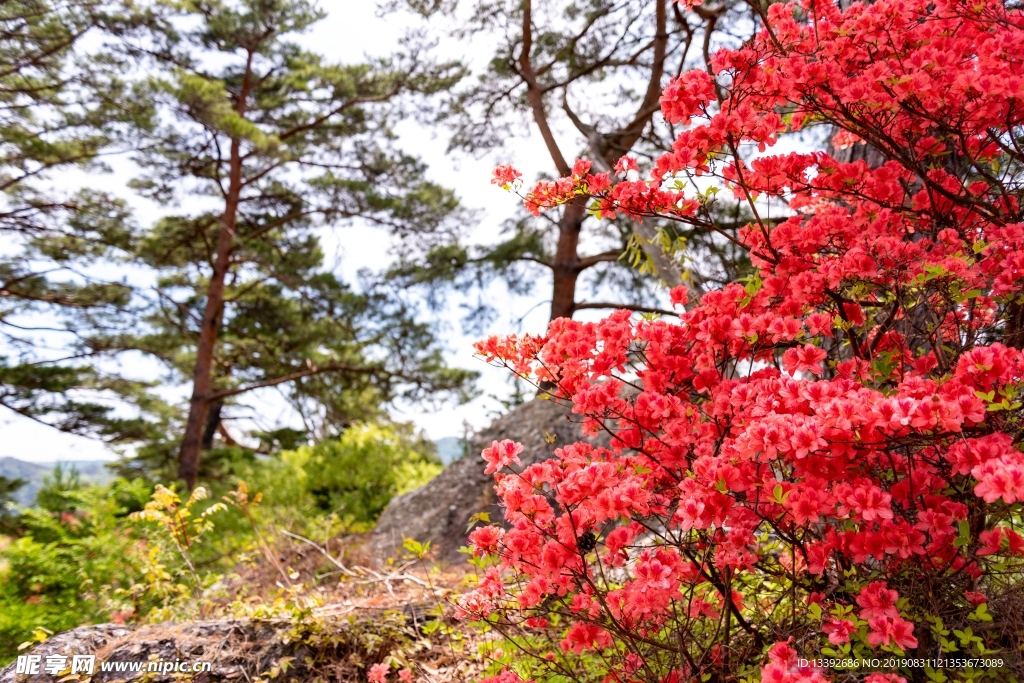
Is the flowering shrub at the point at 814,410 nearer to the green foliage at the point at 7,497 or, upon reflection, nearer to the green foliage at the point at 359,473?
the green foliage at the point at 359,473

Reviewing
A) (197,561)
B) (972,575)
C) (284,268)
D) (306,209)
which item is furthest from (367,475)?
(972,575)

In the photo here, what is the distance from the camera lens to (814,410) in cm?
167

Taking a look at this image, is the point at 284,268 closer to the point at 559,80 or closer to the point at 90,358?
the point at 90,358

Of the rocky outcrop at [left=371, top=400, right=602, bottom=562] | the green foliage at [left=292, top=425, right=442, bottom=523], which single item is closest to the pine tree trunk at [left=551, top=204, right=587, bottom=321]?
the rocky outcrop at [left=371, top=400, right=602, bottom=562]

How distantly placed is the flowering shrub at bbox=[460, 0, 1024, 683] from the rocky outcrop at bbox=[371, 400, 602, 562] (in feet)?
9.40

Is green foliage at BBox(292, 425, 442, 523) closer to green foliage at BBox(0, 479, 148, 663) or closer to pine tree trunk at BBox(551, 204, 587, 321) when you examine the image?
pine tree trunk at BBox(551, 204, 587, 321)

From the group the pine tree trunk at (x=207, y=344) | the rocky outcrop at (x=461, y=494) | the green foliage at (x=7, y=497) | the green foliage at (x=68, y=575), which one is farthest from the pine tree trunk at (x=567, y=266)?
the green foliage at (x=7, y=497)

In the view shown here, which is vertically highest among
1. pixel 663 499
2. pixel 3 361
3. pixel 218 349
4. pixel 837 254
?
pixel 218 349

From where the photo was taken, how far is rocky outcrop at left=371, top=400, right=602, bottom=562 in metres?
5.54

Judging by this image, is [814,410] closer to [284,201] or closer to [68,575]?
[68,575]

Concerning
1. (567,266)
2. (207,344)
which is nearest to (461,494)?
(567,266)

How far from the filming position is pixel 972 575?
179 centimetres

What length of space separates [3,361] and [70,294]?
144cm

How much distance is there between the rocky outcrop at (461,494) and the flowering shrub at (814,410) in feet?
9.40
